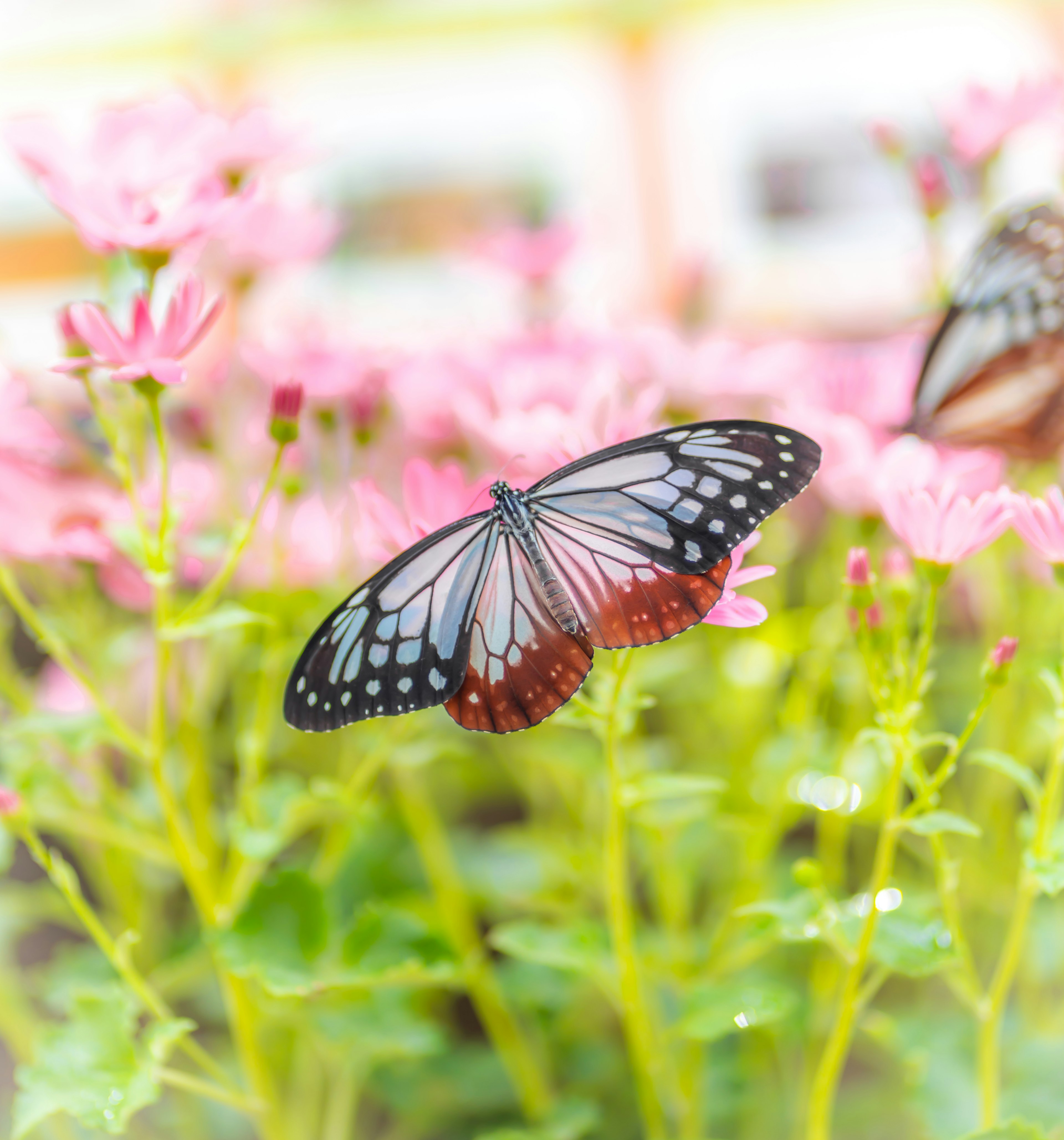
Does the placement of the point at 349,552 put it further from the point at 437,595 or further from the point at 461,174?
the point at 461,174

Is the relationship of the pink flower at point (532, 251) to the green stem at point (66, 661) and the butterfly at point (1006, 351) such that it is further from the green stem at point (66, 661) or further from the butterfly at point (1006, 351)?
the green stem at point (66, 661)

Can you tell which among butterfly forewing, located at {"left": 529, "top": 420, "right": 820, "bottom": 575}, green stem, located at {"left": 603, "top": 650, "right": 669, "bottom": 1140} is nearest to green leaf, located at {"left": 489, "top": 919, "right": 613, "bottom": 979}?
green stem, located at {"left": 603, "top": 650, "right": 669, "bottom": 1140}

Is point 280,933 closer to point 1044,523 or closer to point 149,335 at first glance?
point 149,335

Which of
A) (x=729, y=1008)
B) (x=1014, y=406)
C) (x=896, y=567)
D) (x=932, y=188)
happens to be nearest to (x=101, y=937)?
(x=729, y=1008)

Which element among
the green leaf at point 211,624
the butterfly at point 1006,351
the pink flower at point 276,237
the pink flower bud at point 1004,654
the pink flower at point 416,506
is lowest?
the pink flower bud at point 1004,654

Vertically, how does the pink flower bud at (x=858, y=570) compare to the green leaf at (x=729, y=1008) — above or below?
above

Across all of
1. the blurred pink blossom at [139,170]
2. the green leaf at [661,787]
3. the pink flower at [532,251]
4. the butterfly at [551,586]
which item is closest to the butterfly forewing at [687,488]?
the butterfly at [551,586]
